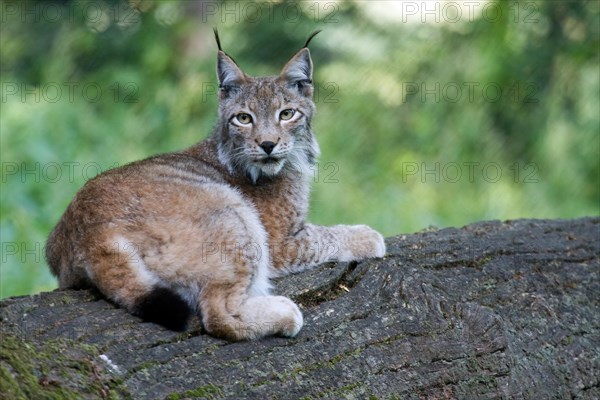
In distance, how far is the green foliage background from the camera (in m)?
7.90

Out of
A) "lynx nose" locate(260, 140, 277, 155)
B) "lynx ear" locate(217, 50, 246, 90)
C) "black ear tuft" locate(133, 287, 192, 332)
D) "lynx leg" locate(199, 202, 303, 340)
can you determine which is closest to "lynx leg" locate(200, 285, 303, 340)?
"lynx leg" locate(199, 202, 303, 340)

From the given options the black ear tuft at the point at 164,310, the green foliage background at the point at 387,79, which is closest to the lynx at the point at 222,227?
the black ear tuft at the point at 164,310

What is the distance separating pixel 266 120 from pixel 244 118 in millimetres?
117

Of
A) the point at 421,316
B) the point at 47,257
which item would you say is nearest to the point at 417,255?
the point at 421,316

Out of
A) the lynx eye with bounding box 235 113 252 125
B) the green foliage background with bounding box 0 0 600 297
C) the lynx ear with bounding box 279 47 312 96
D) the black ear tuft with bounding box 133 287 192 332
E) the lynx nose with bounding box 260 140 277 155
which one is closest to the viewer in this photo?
the black ear tuft with bounding box 133 287 192 332

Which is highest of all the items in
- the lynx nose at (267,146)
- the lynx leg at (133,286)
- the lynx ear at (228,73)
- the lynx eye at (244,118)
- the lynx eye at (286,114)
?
the lynx ear at (228,73)

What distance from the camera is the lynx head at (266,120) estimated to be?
158 inches

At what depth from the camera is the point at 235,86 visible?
4.23m

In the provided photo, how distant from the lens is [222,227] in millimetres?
3410

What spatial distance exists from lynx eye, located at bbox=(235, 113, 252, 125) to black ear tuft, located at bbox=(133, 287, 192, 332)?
124 centimetres

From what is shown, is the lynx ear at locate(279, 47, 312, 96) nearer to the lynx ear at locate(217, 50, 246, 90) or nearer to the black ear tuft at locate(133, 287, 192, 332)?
the lynx ear at locate(217, 50, 246, 90)

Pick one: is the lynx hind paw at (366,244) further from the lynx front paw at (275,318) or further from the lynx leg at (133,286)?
the lynx leg at (133,286)

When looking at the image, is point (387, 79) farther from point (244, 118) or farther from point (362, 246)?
point (362, 246)

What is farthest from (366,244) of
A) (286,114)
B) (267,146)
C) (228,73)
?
(228,73)
